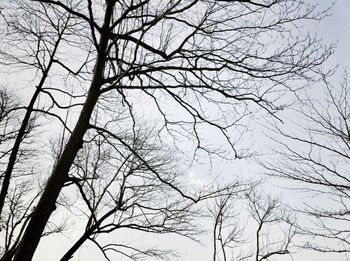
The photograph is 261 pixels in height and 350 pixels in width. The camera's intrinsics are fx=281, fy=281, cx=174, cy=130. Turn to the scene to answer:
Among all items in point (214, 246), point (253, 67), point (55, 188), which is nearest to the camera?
point (55, 188)

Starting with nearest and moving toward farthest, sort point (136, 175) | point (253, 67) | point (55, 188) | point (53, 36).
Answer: point (55, 188) → point (253, 67) → point (53, 36) → point (136, 175)

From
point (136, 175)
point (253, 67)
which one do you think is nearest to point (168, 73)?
point (253, 67)

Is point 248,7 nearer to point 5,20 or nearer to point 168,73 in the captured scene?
point 168,73

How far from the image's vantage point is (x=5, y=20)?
15.4 ft

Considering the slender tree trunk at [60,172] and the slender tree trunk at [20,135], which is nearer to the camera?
the slender tree trunk at [60,172]

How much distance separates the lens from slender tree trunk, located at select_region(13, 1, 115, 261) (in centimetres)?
298

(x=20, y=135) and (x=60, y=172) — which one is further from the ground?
(x=20, y=135)

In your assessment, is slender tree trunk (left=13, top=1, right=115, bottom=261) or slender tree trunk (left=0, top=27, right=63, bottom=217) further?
slender tree trunk (left=0, top=27, right=63, bottom=217)

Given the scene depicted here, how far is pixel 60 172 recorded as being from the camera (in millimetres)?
3412

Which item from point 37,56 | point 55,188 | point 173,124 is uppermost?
point 37,56

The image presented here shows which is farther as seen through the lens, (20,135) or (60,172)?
(20,135)

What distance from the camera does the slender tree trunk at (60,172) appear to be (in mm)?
2979

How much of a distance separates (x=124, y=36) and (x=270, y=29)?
87.4 inches

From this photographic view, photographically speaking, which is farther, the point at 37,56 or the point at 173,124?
the point at 173,124
